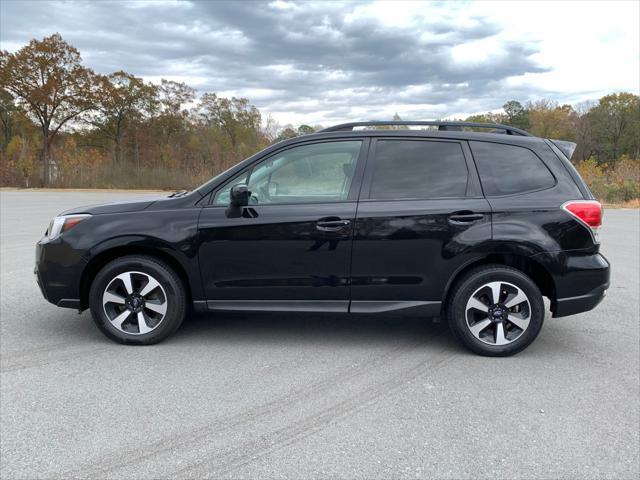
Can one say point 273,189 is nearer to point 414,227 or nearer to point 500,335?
point 414,227

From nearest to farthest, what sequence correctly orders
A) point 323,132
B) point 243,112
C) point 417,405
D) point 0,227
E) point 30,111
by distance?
1. point 417,405
2. point 323,132
3. point 0,227
4. point 30,111
5. point 243,112

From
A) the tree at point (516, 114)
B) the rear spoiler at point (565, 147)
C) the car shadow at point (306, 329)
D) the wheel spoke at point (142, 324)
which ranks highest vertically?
the tree at point (516, 114)

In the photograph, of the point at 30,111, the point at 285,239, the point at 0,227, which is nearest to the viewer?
the point at 285,239

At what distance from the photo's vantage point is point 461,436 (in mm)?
2881

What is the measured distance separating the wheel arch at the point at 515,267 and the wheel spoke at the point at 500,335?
46cm

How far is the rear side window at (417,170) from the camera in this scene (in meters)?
4.12

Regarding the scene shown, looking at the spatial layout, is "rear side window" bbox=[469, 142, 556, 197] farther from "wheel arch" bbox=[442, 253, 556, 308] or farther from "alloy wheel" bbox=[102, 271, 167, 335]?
"alloy wheel" bbox=[102, 271, 167, 335]

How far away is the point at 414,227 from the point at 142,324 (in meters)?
2.42

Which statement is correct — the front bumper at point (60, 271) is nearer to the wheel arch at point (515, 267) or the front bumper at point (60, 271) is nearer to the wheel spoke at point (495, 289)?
the wheel arch at point (515, 267)

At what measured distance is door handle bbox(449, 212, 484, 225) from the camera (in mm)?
4016

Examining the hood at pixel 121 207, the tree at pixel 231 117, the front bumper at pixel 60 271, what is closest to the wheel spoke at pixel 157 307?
the front bumper at pixel 60 271

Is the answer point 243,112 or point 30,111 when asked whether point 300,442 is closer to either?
point 30,111

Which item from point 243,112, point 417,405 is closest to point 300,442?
point 417,405

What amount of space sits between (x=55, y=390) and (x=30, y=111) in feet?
147
